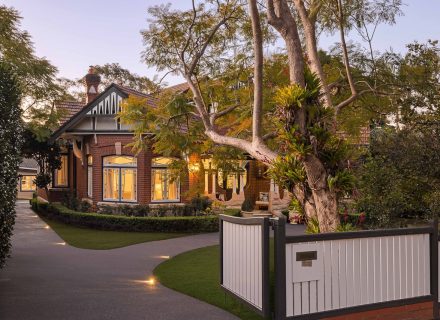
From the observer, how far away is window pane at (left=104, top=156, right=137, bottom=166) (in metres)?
20.6

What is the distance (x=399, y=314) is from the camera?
23.8ft

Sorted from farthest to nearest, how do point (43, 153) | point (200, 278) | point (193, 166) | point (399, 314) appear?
point (43, 153)
point (193, 166)
point (200, 278)
point (399, 314)

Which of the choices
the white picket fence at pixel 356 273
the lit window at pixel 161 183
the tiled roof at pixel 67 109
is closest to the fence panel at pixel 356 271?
the white picket fence at pixel 356 273

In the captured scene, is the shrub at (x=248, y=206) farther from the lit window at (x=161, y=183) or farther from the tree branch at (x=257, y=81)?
the tree branch at (x=257, y=81)

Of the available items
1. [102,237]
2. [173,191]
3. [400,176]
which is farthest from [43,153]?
[400,176]

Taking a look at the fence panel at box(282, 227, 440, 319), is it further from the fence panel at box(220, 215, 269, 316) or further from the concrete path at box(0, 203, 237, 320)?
the concrete path at box(0, 203, 237, 320)

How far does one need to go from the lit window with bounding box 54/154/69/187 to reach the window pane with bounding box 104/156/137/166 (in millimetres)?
9693

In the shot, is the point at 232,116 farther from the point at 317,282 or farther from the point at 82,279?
the point at 317,282

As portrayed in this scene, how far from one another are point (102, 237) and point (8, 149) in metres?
9.21

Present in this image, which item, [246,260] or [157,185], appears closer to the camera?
[246,260]

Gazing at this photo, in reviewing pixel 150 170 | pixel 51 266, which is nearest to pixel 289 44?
pixel 51 266

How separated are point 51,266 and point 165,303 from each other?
4.71m

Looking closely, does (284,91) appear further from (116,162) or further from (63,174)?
(63,174)

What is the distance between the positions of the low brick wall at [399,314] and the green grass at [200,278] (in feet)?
5.33
